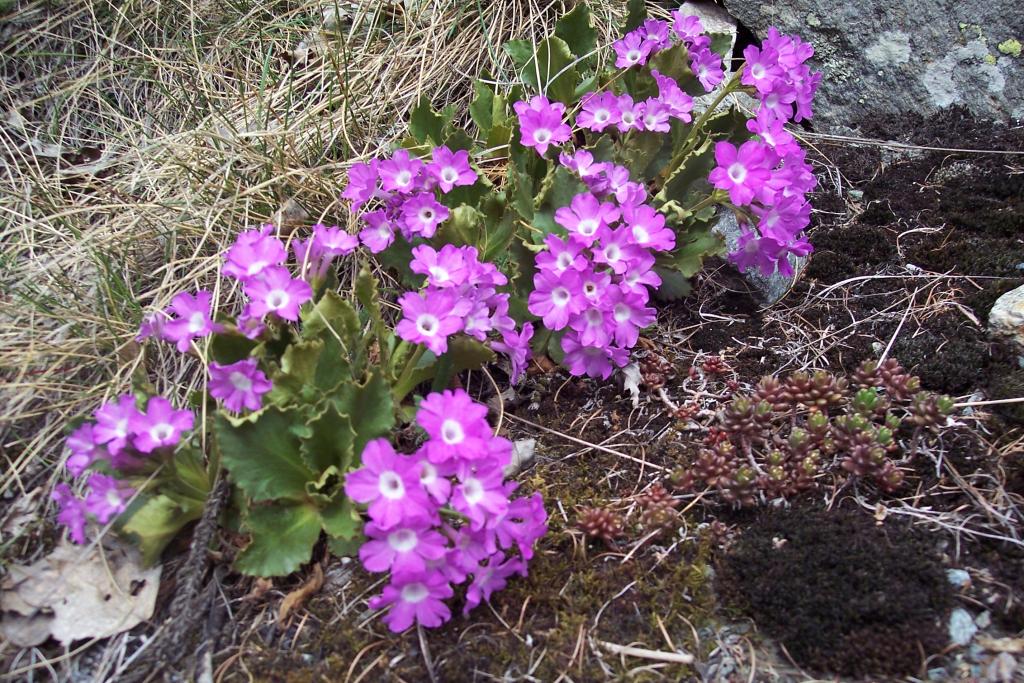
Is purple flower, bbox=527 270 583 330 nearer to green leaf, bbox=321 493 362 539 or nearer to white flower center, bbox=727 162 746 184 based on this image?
white flower center, bbox=727 162 746 184

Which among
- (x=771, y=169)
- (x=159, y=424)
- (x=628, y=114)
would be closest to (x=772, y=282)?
(x=771, y=169)

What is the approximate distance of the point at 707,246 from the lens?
98.4 inches

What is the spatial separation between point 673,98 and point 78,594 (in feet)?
6.92

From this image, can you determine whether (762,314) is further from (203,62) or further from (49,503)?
(203,62)

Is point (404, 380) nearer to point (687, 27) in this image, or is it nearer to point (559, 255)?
point (559, 255)

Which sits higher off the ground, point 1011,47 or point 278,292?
point 1011,47

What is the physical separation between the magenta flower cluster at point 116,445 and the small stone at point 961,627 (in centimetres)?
173

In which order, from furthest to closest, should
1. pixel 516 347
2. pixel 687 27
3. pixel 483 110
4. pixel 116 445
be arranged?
pixel 483 110, pixel 687 27, pixel 516 347, pixel 116 445

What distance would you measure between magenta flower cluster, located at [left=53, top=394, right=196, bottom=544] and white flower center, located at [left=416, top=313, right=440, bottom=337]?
56 cm

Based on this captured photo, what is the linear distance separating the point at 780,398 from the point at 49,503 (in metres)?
1.93

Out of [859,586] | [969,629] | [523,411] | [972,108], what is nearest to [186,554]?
[523,411]

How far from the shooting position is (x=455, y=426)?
1.77 metres

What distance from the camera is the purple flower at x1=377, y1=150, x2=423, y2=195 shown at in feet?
7.79

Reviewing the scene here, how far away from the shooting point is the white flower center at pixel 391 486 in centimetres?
168
